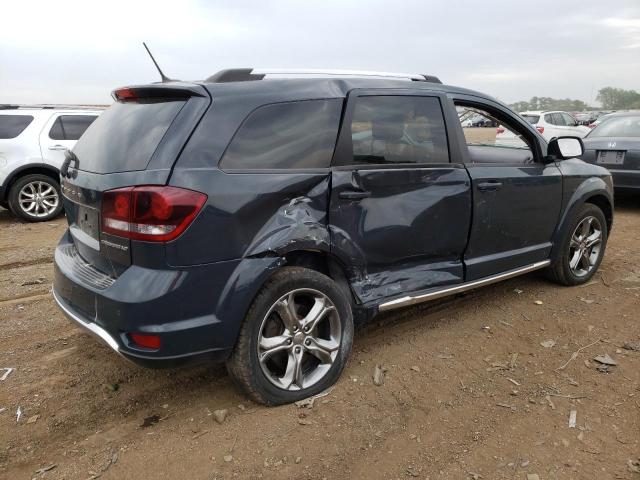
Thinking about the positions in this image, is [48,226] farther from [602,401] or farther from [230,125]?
[602,401]

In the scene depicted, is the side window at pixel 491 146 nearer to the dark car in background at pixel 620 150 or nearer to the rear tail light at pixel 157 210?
the rear tail light at pixel 157 210

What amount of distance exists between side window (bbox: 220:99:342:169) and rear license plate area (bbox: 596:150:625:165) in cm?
658

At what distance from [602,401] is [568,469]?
0.72m

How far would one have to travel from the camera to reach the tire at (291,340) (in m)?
2.81

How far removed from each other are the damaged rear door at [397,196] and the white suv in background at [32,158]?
6635 millimetres

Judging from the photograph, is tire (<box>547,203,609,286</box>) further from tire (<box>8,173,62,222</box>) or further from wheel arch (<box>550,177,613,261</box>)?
tire (<box>8,173,62,222</box>)

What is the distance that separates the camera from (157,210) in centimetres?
252

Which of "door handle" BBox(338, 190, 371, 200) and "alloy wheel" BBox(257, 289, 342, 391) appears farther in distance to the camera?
Result: "door handle" BBox(338, 190, 371, 200)

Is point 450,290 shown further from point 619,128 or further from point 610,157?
point 619,128

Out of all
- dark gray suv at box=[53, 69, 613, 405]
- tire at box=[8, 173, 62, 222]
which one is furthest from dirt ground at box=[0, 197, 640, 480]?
tire at box=[8, 173, 62, 222]

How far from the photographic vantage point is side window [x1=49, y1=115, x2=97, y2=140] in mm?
8547

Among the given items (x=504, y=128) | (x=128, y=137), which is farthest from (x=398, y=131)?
(x=128, y=137)

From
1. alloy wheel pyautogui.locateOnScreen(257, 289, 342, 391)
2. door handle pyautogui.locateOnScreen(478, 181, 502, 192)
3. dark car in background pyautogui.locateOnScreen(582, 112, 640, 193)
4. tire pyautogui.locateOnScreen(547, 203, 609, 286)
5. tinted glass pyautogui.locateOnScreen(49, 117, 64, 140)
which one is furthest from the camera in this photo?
tinted glass pyautogui.locateOnScreen(49, 117, 64, 140)

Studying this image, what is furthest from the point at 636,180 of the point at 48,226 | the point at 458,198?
the point at 48,226
